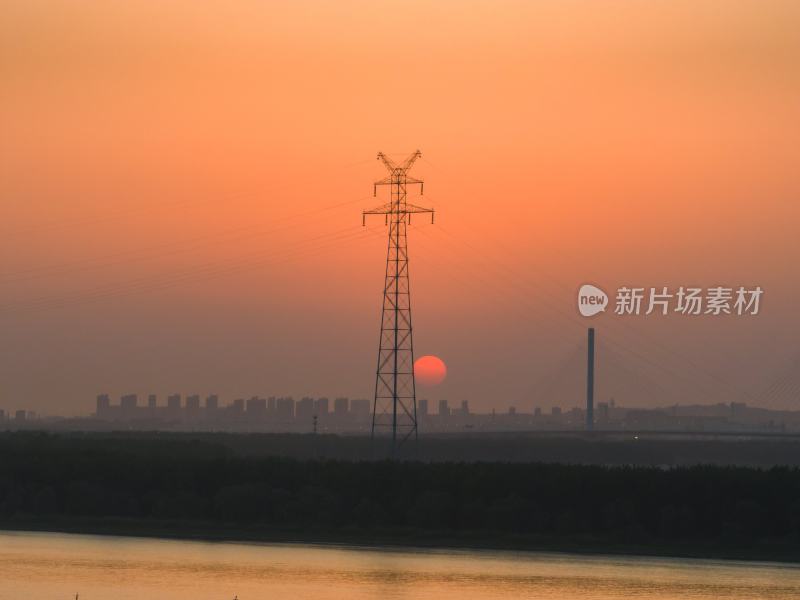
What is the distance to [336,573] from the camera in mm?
58938

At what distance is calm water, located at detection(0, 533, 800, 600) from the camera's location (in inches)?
2074

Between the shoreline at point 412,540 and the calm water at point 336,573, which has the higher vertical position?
the shoreline at point 412,540

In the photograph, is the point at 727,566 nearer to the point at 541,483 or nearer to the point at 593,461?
the point at 541,483

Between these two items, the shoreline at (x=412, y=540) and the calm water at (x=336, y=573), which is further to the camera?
the shoreline at (x=412, y=540)

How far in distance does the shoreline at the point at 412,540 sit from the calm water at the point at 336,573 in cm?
219

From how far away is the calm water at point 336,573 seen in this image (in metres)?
52.7

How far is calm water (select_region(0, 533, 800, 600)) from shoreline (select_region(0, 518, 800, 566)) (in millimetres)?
2189

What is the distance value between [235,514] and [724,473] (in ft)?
81.1

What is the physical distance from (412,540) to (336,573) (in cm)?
1569

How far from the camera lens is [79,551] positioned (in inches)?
2571

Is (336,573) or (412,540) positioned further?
(412,540)

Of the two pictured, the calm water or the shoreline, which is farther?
the shoreline

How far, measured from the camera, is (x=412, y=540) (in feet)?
244

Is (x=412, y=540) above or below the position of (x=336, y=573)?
above
